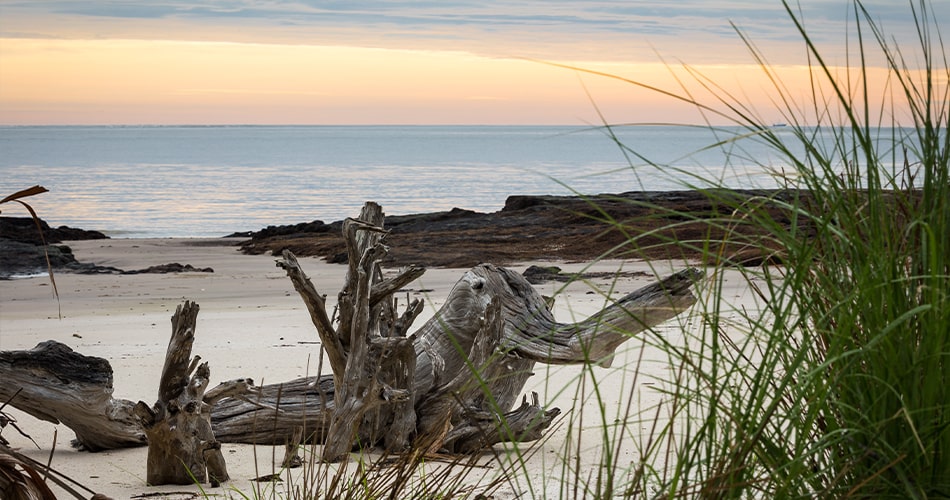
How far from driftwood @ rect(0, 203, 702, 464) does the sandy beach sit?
0.61 ft

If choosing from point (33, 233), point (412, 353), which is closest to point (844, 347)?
point (412, 353)

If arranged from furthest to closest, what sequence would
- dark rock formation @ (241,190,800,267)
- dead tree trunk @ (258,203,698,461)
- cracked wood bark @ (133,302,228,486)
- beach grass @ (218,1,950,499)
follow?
dark rock formation @ (241,190,800,267) → dead tree trunk @ (258,203,698,461) → cracked wood bark @ (133,302,228,486) → beach grass @ (218,1,950,499)

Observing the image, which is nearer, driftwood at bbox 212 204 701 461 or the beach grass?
the beach grass

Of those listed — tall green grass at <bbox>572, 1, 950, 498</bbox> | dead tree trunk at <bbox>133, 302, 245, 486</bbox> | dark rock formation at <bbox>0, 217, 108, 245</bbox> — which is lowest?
dead tree trunk at <bbox>133, 302, 245, 486</bbox>

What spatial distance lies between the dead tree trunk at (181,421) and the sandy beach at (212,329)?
0.10 metres

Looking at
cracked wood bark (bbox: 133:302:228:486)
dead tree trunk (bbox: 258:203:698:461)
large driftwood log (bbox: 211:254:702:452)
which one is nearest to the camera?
cracked wood bark (bbox: 133:302:228:486)

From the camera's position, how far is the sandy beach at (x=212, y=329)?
5046 millimetres

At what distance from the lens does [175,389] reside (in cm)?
464

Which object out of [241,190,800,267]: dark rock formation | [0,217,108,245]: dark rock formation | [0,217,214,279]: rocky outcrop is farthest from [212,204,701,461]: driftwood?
[0,217,108,245]: dark rock formation

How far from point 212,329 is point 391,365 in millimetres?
5352

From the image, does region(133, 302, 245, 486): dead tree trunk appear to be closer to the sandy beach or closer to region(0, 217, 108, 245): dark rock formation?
the sandy beach

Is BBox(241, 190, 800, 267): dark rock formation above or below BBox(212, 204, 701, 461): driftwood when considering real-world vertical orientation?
above

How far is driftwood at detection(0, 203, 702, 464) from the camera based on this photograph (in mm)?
4727

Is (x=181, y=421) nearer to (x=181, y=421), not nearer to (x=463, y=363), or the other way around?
(x=181, y=421)
